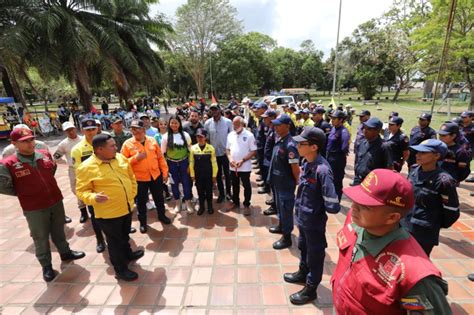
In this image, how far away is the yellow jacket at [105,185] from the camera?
109 inches

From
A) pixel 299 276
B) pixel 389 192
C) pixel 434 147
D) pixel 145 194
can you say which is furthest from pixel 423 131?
pixel 145 194

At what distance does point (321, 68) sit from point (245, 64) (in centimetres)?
2852

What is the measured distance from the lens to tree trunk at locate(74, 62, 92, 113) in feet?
45.4

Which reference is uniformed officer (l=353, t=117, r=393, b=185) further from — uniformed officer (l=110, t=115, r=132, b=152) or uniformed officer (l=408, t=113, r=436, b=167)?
uniformed officer (l=110, t=115, r=132, b=152)

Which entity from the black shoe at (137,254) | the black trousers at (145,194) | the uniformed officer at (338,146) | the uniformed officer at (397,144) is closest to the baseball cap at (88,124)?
the black trousers at (145,194)

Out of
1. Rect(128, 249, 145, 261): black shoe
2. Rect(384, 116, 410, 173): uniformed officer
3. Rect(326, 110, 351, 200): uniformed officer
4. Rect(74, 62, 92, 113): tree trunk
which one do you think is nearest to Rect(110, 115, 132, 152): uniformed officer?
Rect(128, 249, 145, 261): black shoe

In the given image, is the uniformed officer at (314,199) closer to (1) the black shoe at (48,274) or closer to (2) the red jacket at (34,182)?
(2) the red jacket at (34,182)

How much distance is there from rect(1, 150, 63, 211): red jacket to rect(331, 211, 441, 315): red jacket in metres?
3.37

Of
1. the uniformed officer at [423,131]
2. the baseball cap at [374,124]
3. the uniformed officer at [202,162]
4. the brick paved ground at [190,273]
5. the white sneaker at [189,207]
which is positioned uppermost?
the baseball cap at [374,124]

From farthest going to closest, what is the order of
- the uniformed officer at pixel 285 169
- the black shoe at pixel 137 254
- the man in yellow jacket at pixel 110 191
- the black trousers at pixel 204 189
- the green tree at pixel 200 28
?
the green tree at pixel 200 28 < the black trousers at pixel 204 189 < the black shoe at pixel 137 254 < the uniformed officer at pixel 285 169 < the man in yellow jacket at pixel 110 191

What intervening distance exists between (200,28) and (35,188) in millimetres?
27160

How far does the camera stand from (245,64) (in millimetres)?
30375

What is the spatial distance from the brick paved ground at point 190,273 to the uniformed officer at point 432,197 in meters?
0.87

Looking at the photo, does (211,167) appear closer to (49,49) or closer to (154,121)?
(154,121)
